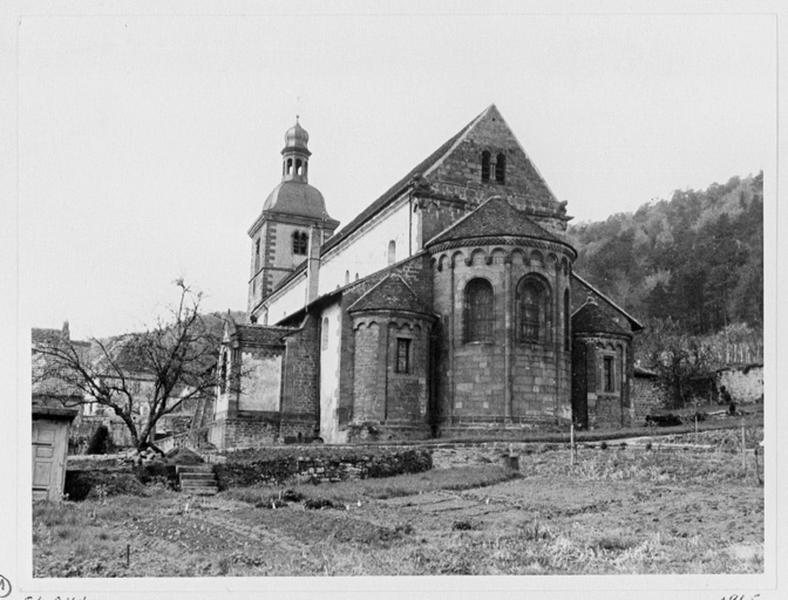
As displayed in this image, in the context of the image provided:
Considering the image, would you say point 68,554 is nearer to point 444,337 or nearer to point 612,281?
point 444,337

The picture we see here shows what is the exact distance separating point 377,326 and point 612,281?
5154 centimetres

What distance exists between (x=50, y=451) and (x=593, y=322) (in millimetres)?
23174

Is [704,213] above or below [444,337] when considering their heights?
above

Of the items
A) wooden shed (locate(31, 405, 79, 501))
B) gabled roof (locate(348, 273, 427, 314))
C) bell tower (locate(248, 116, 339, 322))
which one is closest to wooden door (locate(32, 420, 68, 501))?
wooden shed (locate(31, 405, 79, 501))

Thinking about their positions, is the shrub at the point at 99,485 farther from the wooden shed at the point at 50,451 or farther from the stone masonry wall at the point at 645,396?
the stone masonry wall at the point at 645,396

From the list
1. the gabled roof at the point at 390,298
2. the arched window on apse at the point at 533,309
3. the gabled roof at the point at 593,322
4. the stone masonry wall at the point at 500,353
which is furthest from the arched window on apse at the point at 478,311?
the gabled roof at the point at 593,322

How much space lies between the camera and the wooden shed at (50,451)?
20109 mm

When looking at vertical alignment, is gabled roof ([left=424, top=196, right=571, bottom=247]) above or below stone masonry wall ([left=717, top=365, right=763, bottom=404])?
above

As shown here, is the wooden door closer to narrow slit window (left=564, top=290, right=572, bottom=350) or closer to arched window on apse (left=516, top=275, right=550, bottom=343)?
arched window on apse (left=516, top=275, right=550, bottom=343)

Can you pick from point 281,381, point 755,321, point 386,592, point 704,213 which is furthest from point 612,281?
point 386,592

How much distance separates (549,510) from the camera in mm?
18141

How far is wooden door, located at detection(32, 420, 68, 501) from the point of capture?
2014 cm

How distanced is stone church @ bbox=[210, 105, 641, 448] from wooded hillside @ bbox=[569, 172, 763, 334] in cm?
1160

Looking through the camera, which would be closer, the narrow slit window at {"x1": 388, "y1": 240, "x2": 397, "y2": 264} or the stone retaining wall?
the stone retaining wall
